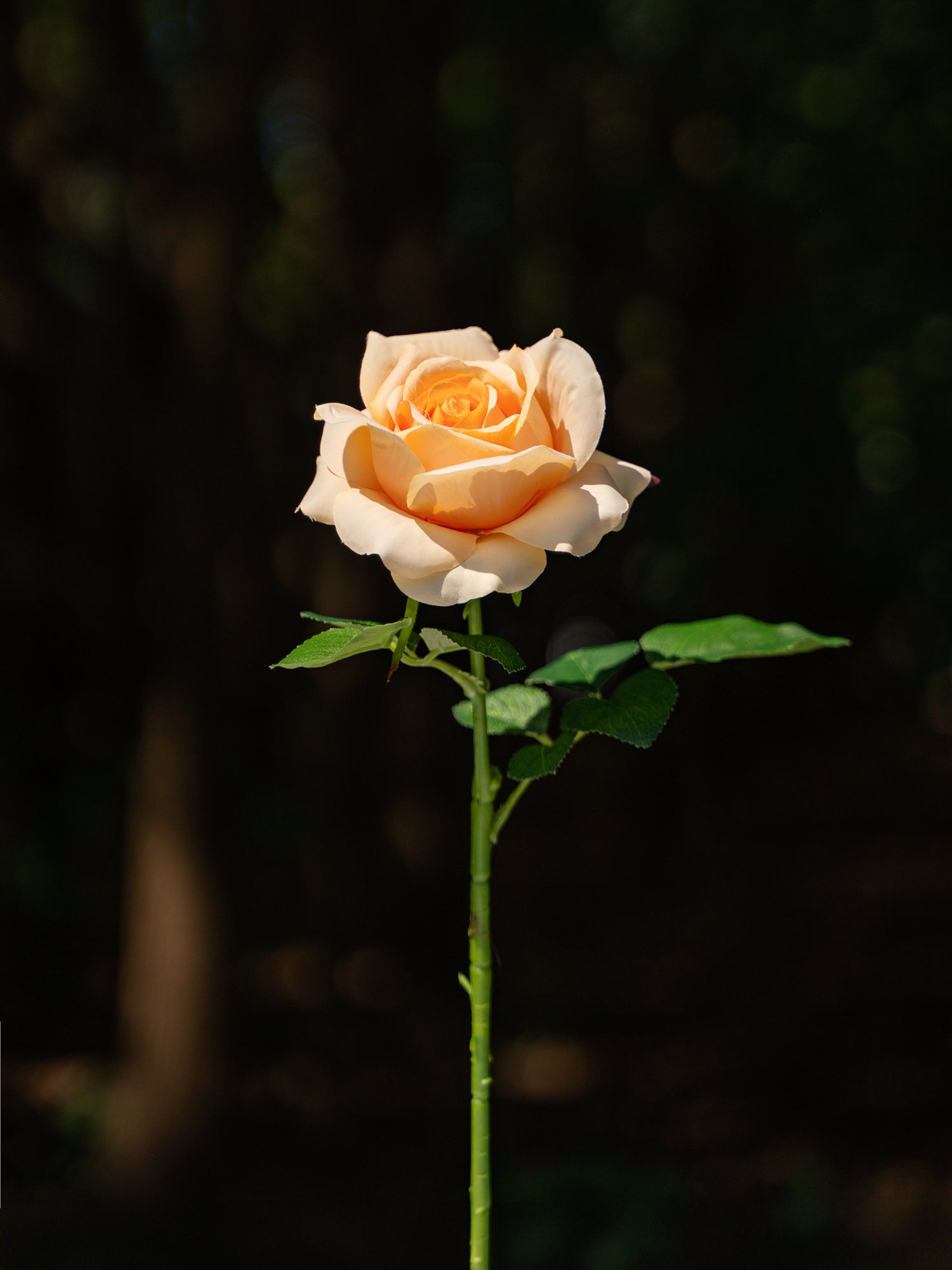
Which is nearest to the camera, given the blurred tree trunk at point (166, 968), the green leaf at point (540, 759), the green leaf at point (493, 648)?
the green leaf at point (493, 648)

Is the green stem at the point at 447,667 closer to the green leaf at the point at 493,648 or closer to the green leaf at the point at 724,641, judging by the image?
the green leaf at the point at 493,648

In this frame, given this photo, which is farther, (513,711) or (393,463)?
(513,711)

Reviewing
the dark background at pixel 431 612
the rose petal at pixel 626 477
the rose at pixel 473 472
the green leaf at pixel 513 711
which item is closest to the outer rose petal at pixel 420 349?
the rose at pixel 473 472

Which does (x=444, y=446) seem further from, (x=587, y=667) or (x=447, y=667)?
(x=587, y=667)

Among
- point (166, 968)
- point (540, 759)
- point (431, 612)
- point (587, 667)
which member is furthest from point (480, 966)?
point (166, 968)

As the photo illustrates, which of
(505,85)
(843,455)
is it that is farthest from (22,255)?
(843,455)

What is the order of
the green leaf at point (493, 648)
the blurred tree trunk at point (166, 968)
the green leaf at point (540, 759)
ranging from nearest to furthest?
the green leaf at point (493, 648)
the green leaf at point (540, 759)
the blurred tree trunk at point (166, 968)

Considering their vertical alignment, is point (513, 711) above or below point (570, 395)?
below
